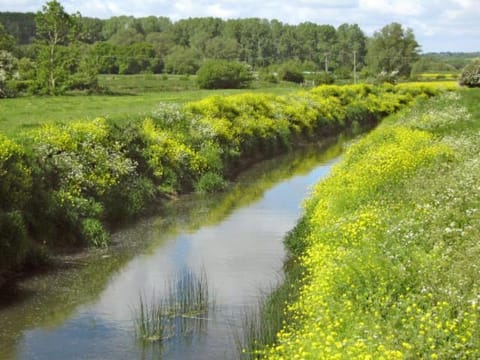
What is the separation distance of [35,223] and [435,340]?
10522 mm

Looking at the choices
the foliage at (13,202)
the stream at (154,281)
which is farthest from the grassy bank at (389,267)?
the foliage at (13,202)

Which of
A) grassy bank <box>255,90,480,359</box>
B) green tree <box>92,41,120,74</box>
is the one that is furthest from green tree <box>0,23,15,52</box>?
grassy bank <box>255,90,480,359</box>

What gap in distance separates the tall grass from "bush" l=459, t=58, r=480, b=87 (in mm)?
48400

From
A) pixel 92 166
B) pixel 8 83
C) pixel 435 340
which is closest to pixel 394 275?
pixel 435 340

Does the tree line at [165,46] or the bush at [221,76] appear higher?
the tree line at [165,46]

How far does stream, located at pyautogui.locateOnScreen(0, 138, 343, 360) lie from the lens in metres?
10.9

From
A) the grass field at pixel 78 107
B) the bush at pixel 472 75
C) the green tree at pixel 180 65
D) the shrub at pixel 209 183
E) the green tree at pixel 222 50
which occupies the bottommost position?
the shrub at pixel 209 183

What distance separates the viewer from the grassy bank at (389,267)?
7570 mm

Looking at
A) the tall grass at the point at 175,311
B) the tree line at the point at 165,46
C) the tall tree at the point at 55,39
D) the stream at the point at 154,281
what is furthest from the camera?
the tree line at the point at 165,46

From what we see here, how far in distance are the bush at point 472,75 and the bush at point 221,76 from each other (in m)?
19.2

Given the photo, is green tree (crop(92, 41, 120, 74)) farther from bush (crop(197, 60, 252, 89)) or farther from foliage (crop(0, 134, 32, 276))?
foliage (crop(0, 134, 32, 276))

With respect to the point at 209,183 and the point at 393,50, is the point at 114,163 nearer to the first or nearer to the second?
the point at 209,183

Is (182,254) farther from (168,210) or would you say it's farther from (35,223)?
(168,210)

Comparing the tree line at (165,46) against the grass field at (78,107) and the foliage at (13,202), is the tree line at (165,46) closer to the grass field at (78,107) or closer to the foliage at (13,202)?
the grass field at (78,107)
